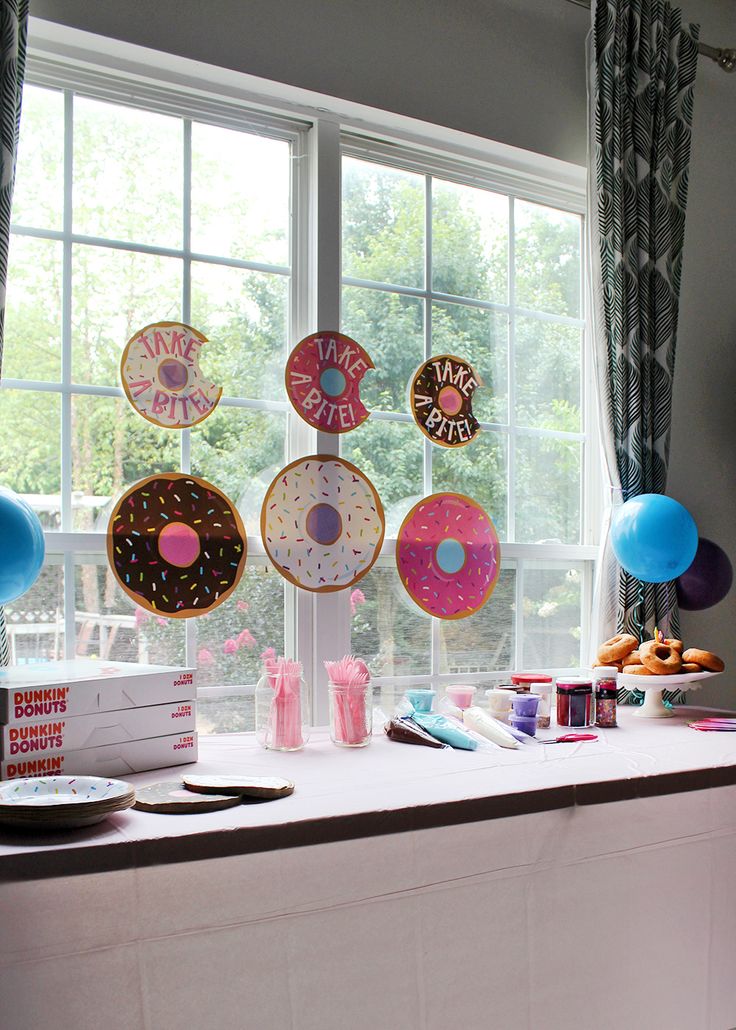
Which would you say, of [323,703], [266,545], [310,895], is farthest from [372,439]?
[310,895]

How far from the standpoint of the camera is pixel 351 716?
2115mm

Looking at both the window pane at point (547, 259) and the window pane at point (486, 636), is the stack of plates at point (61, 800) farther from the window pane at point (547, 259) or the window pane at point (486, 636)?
the window pane at point (547, 259)

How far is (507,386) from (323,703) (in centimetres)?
112

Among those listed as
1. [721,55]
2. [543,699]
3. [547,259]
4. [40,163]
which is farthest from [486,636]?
[721,55]

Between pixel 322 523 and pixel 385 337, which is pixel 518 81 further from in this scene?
pixel 322 523

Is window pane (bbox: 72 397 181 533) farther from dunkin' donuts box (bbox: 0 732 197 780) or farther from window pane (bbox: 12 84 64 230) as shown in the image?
dunkin' donuts box (bbox: 0 732 197 780)

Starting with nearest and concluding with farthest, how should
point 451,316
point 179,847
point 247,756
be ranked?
point 179,847 < point 247,756 < point 451,316

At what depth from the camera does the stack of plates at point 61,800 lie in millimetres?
1376

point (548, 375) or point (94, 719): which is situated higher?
point (548, 375)

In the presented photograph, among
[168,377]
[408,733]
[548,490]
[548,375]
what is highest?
[548,375]

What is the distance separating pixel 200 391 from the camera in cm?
236

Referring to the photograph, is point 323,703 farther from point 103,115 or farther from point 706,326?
point 706,326

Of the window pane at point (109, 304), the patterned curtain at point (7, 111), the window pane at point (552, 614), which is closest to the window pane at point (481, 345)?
the window pane at point (552, 614)

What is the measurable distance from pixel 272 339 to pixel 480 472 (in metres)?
0.74
